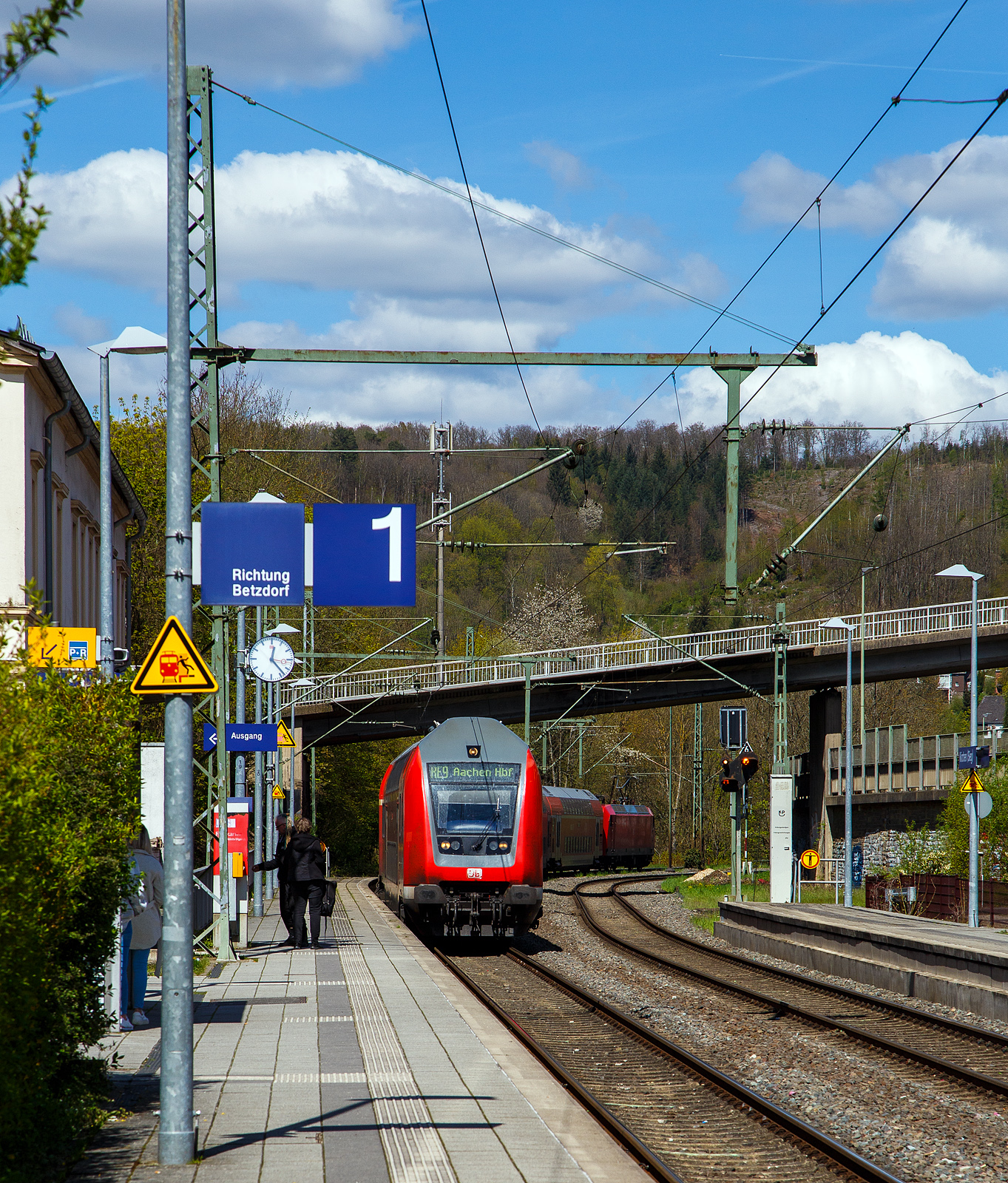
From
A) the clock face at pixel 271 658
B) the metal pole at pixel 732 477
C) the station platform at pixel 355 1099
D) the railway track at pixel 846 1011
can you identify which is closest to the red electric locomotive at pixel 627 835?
the railway track at pixel 846 1011

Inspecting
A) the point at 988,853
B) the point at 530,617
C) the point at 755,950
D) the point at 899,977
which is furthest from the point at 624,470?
the point at 899,977

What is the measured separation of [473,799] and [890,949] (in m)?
6.91

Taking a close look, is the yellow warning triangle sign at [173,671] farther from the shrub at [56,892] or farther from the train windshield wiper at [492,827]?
the train windshield wiper at [492,827]

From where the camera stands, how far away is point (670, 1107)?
1002 centimetres

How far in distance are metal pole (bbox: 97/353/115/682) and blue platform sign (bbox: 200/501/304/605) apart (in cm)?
473

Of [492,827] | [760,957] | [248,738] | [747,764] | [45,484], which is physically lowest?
[760,957]

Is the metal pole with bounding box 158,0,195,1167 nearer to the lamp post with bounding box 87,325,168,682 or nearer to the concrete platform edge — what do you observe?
the concrete platform edge

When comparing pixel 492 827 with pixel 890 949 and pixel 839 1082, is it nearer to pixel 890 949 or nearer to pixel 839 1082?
pixel 890 949

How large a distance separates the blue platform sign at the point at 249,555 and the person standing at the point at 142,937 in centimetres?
240

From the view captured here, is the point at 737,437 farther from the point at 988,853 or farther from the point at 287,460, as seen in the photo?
the point at 287,460

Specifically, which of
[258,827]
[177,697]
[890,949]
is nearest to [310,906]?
[890,949]

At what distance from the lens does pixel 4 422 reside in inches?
939

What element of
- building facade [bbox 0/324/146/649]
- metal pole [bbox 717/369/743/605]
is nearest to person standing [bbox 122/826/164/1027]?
metal pole [bbox 717/369/743/605]

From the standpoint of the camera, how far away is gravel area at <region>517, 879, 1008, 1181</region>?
884cm
